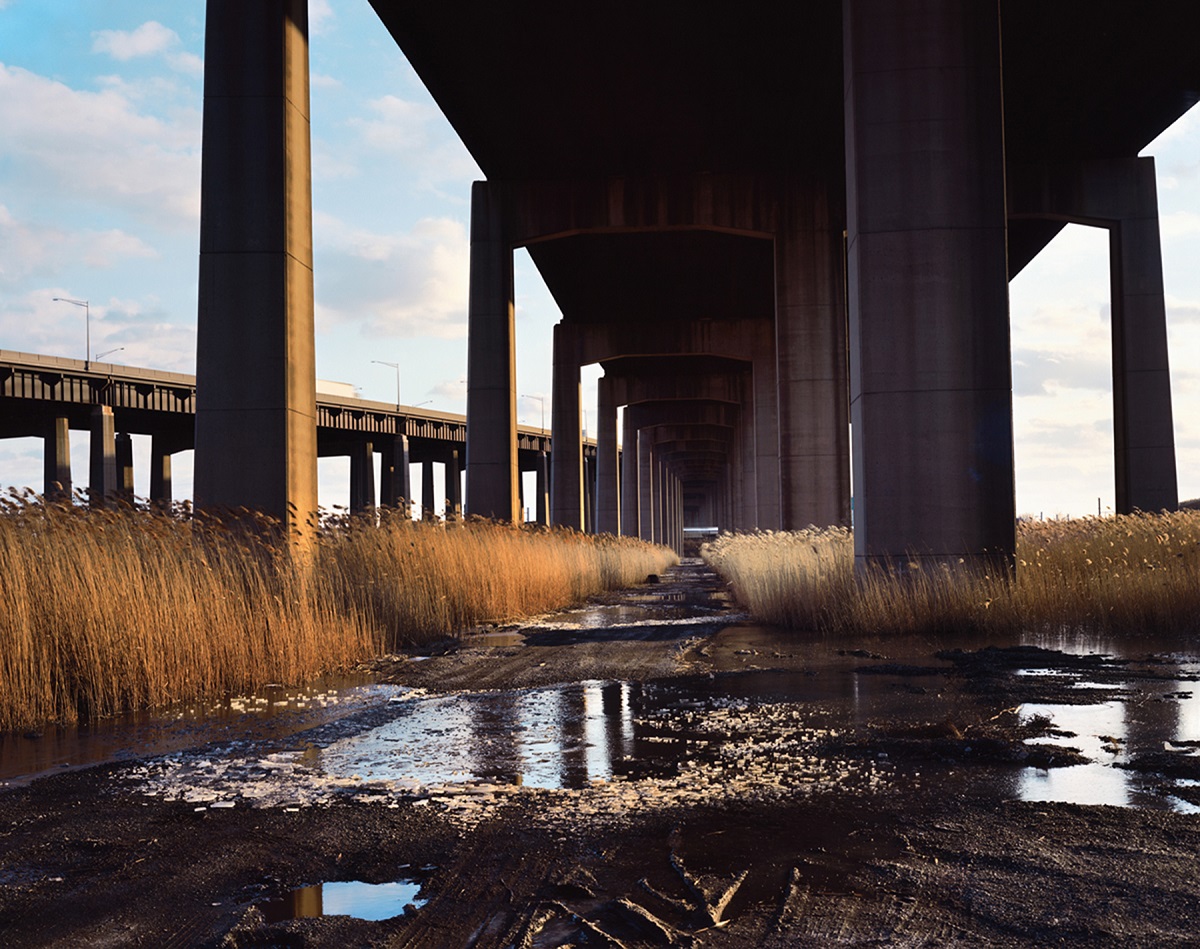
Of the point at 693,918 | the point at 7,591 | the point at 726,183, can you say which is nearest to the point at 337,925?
the point at 693,918

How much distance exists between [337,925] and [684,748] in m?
2.88

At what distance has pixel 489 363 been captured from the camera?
30.2m

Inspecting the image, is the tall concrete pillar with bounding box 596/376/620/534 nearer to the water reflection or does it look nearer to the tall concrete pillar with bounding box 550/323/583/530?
the tall concrete pillar with bounding box 550/323/583/530

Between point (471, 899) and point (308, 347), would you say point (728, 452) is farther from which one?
point (471, 899)

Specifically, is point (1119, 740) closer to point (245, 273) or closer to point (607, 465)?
point (245, 273)

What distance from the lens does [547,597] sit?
1877 cm

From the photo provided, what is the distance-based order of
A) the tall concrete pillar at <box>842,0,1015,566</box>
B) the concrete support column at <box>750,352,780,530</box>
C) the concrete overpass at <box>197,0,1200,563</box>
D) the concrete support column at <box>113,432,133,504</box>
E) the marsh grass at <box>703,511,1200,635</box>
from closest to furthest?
1. the marsh grass at <box>703,511,1200,635</box>
2. the tall concrete pillar at <box>842,0,1015,566</box>
3. the concrete overpass at <box>197,0,1200,563</box>
4. the concrete support column at <box>750,352,780,530</box>
5. the concrete support column at <box>113,432,133,504</box>

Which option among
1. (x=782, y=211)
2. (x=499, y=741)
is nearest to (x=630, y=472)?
(x=782, y=211)

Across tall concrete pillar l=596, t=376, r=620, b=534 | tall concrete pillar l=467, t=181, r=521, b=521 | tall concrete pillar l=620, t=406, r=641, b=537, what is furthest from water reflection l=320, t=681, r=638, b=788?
tall concrete pillar l=620, t=406, r=641, b=537

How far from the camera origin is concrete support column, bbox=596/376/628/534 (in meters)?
56.3

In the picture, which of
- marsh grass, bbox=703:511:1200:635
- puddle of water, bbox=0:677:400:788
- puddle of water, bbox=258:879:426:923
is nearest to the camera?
puddle of water, bbox=258:879:426:923

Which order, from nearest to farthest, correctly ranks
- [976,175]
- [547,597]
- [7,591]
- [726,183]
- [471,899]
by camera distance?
[471,899], [7,591], [976,175], [547,597], [726,183]

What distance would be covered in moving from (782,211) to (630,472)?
40197 millimetres

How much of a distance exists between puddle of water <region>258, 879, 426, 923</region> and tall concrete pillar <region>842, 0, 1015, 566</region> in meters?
11.3
